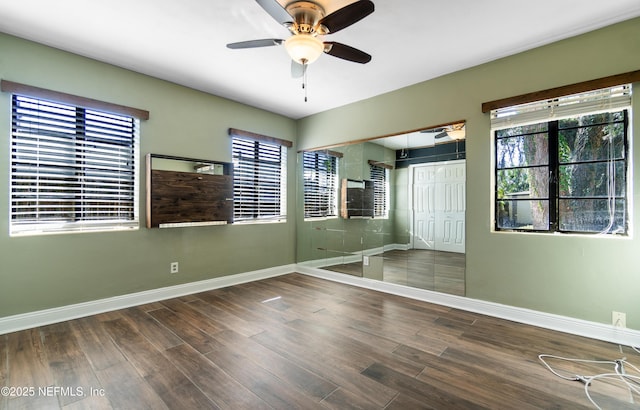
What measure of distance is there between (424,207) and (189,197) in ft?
9.99

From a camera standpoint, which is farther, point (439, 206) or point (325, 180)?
point (325, 180)

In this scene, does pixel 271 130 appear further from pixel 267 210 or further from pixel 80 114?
pixel 80 114

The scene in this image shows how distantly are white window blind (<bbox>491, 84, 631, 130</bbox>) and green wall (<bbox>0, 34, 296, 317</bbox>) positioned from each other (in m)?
3.39

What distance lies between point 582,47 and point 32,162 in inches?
212

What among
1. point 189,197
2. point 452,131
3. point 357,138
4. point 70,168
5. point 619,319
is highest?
point 357,138

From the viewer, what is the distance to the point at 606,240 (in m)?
2.60

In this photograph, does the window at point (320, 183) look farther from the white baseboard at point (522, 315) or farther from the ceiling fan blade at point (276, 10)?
the ceiling fan blade at point (276, 10)

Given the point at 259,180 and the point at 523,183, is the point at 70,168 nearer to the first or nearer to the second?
the point at 259,180

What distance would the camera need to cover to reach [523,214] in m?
3.05

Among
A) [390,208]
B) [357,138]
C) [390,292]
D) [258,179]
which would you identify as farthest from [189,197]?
[390,292]

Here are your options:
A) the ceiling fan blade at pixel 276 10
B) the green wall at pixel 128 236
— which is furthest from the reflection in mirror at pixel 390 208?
the ceiling fan blade at pixel 276 10

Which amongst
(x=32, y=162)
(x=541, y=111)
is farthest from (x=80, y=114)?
(x=541, y=111)

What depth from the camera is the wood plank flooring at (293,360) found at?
1790 mm

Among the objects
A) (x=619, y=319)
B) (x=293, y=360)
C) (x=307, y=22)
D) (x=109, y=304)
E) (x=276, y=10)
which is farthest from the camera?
(x=109, y=304)
